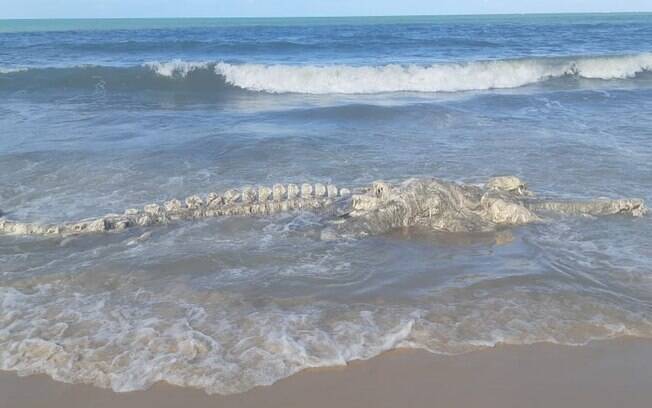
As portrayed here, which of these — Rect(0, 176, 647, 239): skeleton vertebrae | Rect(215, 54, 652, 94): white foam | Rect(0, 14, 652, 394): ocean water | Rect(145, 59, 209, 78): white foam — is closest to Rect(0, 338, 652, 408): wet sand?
Rect(0, 14, 652, 394): ocean water

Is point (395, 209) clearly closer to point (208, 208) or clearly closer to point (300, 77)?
point (208, 208)

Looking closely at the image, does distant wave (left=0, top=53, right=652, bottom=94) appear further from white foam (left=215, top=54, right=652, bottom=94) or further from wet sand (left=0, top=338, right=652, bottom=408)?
wet sand (left=0, top=338, right=652, bottom=408)

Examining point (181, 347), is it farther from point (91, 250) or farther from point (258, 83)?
point (258, 83)

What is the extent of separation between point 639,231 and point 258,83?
14597 millimetres

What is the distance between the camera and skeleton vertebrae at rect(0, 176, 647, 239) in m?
6.40

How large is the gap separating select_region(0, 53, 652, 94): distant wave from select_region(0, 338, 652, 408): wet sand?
1514 centimetres

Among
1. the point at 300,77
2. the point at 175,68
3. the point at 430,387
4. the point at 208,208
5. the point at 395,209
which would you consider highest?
the point at 175,68

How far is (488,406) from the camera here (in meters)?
3.57

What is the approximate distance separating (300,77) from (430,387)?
16.8m

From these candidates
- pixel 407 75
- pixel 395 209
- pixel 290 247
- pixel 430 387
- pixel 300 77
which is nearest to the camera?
pixel 430 387

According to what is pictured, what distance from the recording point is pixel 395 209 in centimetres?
651

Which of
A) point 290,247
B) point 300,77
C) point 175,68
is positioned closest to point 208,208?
point 290,247

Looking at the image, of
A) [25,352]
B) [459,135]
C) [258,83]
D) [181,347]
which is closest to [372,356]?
[181,347]

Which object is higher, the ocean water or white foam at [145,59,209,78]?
white foam at [145,59,209,78]
